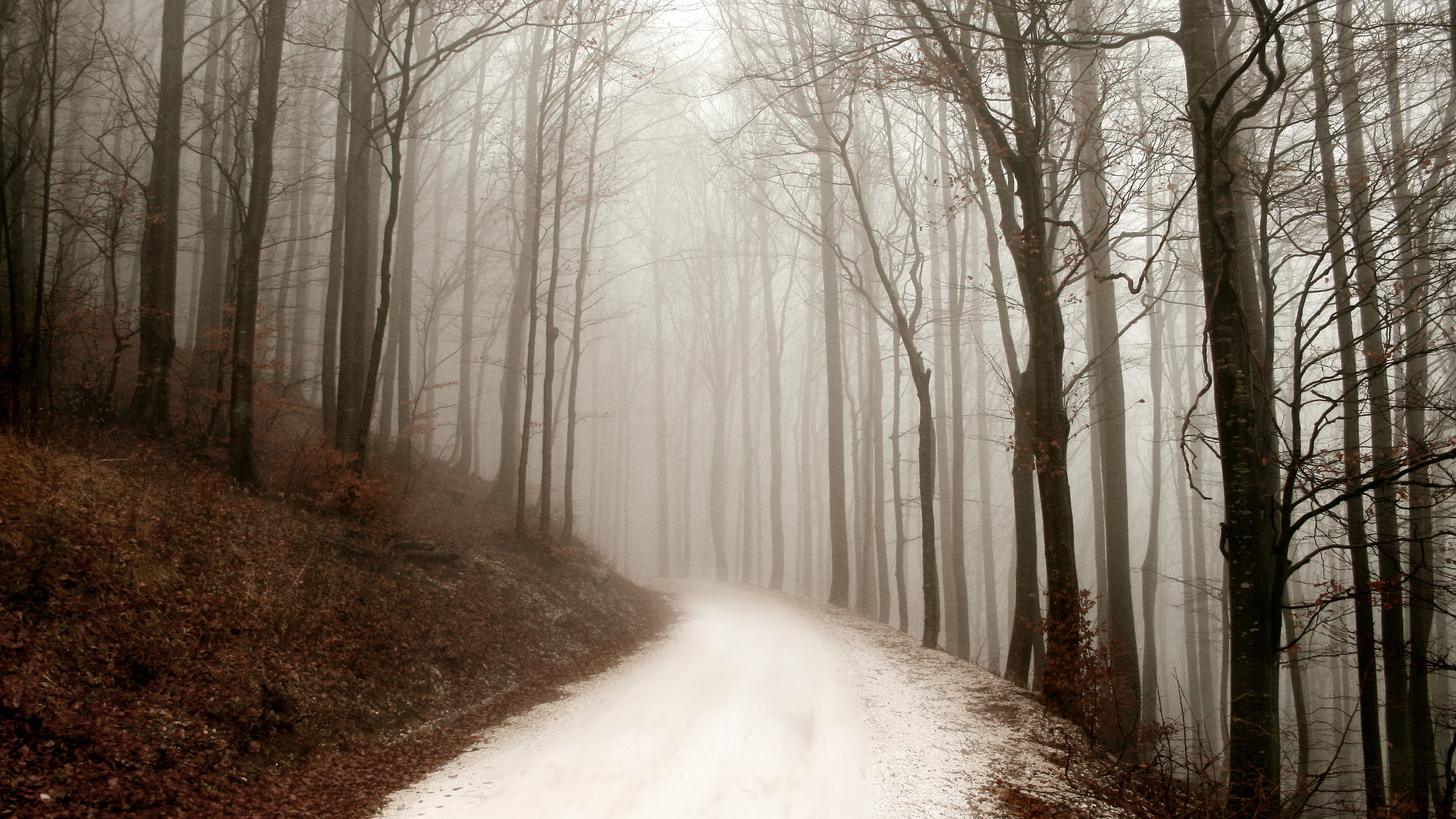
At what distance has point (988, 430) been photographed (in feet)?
98.5

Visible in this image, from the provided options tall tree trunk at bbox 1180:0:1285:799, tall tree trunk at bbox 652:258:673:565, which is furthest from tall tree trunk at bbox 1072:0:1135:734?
tall tree trunk at bbox 652:258:673:565

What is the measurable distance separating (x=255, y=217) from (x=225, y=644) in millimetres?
6492

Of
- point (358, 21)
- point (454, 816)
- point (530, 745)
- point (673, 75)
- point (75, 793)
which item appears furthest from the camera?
point (673, 75)

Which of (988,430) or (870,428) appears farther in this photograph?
(988,430)

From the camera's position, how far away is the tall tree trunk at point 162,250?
905cm

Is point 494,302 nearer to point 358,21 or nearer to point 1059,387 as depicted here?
point 358,21

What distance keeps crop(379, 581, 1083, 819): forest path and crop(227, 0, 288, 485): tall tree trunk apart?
18.6ft

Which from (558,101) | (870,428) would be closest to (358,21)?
(558,101)

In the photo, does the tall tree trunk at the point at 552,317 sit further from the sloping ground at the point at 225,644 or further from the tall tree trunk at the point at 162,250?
the tall tree trunk at the point at 162,250

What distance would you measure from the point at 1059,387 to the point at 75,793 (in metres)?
8.15

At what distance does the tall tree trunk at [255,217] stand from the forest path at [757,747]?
18.6 ft

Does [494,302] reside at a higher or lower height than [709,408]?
higher

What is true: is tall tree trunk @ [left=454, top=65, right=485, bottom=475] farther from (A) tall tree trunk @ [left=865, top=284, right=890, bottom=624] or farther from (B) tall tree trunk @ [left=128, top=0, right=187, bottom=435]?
(A) tall tree trunk @ [left=865, top=284, right=890, bottom=624]

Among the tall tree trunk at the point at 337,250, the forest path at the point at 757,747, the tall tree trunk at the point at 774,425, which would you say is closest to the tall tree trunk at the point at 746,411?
the tall tree trunk at the point at 774,425
